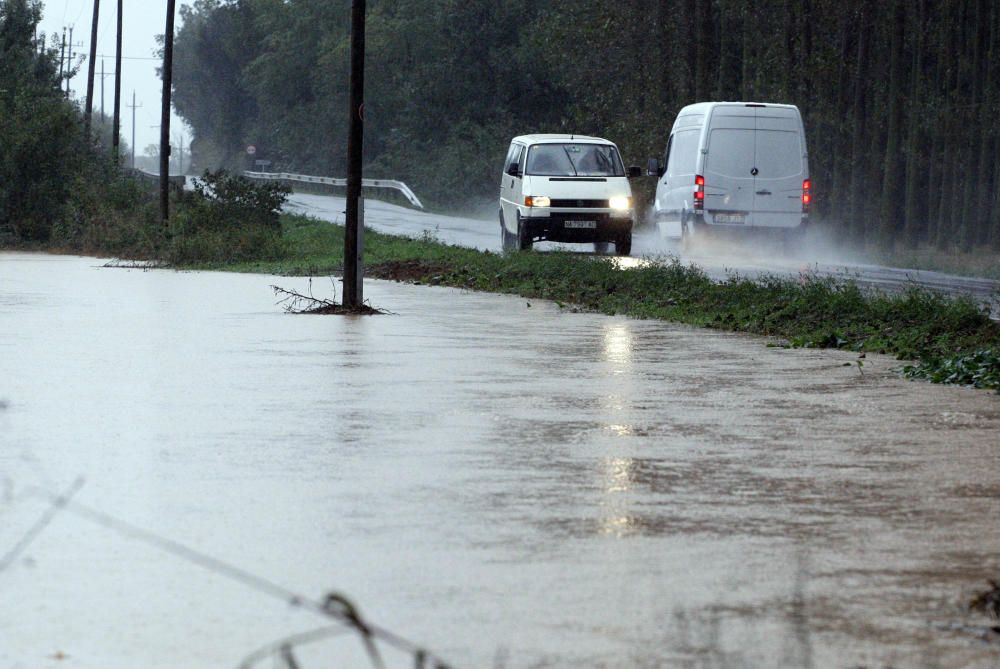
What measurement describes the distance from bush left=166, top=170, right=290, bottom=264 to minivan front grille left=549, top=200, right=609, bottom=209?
7.84 m

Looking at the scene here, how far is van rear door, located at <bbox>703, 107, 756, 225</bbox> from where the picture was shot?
106 ft

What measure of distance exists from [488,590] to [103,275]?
28618 millimetres

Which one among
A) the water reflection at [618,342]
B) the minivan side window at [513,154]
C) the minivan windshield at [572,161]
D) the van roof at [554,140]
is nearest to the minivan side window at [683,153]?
the minivan windshield at [572,161]

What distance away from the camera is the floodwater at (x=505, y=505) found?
640 cm

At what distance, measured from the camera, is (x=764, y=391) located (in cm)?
1464

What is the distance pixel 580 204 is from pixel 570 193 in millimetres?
279

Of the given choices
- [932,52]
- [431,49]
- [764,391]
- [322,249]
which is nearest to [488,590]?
[764,391]

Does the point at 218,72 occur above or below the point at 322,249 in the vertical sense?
above

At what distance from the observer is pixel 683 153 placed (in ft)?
111

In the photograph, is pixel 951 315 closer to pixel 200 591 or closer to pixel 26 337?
pixel 26 337

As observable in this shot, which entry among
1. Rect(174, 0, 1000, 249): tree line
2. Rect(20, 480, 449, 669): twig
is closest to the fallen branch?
Rect(20, 480, 449, 669): twig

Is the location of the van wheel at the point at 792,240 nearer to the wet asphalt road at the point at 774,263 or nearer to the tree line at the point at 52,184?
the wet asphalt road at the point at 774,263

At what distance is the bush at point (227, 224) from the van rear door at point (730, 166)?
34.5 feet

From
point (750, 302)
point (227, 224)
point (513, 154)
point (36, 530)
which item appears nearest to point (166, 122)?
point (227, 224)
